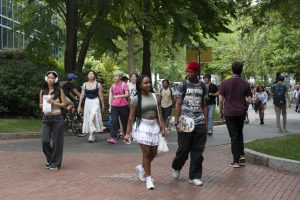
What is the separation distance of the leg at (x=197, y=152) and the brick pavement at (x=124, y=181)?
0.21 m

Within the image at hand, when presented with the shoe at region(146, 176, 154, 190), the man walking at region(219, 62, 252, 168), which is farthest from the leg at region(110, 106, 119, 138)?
the shoe at region(146, 176, 154, 190)

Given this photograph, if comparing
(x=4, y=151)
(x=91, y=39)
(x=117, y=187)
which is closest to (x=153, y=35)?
(x=91, y=39)

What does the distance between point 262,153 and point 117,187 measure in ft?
12.1

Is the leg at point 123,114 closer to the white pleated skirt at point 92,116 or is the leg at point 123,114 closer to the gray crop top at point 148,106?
the white pleated skirt at point 92,116

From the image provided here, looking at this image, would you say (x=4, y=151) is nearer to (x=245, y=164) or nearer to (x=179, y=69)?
(x=245, y=164)

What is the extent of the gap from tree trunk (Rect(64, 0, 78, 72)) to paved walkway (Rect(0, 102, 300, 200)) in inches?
373

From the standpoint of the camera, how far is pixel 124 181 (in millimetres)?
8328

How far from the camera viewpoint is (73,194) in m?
7.39

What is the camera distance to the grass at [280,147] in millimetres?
10195

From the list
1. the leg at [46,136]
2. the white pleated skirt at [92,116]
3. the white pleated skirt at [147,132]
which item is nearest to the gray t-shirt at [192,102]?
the white pleated skirt at [147,132]

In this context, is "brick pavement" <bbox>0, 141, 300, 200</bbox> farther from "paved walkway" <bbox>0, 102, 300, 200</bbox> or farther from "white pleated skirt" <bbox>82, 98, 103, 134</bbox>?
"white pleated skirt" <bbox>82, 98, 103, 134</bbox>

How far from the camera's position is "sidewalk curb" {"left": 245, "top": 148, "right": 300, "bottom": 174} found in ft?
30.2

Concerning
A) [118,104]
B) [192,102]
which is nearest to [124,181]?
[192,102]

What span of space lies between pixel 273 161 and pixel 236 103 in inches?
49.0
